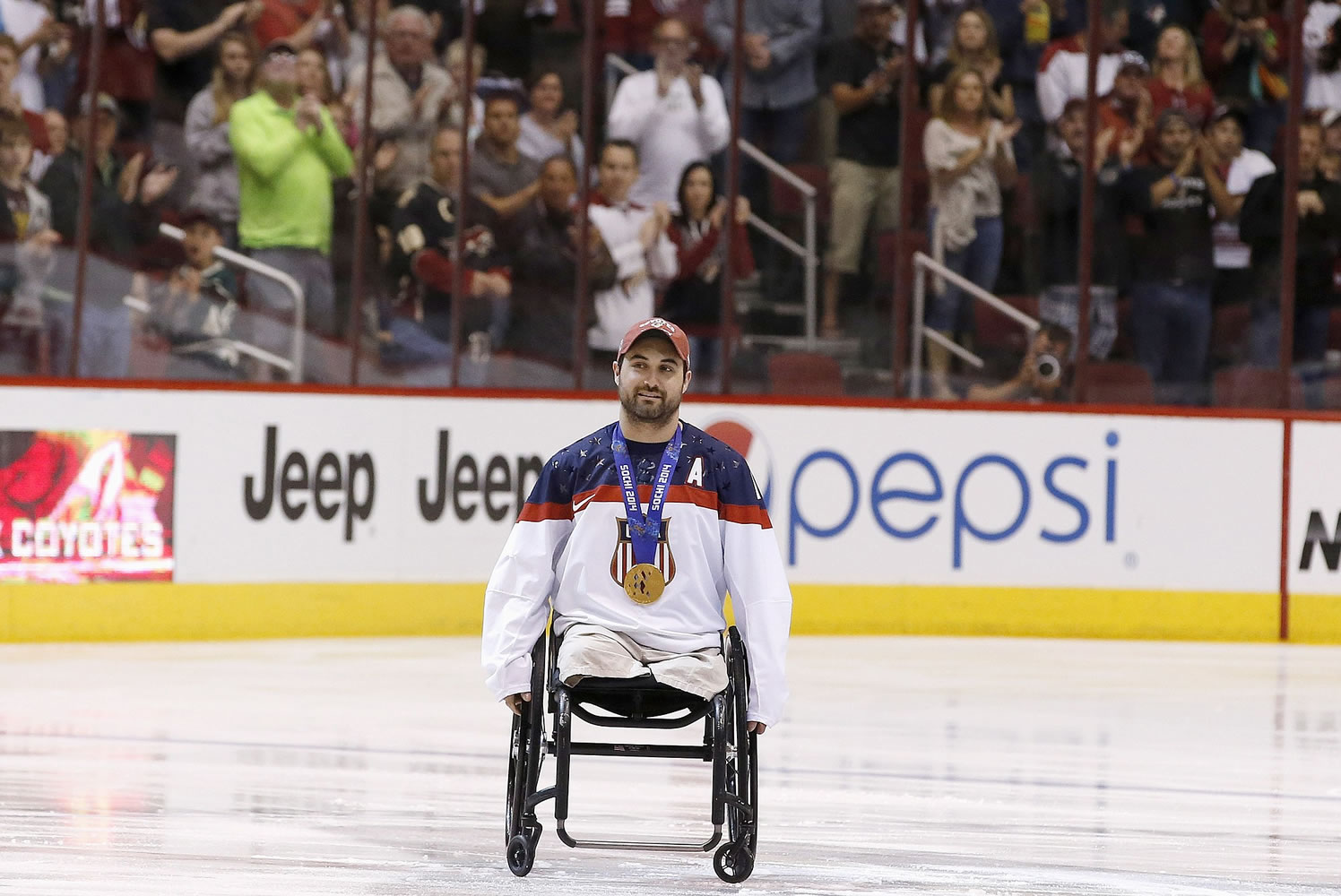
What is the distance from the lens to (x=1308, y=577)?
12.0 meters

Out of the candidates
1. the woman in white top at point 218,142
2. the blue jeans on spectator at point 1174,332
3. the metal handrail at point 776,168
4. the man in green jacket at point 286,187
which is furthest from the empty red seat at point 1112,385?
the woman in white top at point 218,142

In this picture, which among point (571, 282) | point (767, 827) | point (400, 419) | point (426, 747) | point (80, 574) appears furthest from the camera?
point (571, 282)

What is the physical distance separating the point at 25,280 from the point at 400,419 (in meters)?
2.18

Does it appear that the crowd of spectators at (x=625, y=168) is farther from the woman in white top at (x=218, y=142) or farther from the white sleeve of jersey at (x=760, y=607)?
the white sleeve of jersey at (x=760, y=607)

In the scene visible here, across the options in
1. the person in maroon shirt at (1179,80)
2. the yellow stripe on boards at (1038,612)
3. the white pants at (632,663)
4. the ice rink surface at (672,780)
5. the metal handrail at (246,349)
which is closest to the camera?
the white pants at (632,663)

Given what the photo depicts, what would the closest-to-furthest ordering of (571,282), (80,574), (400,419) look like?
(80,574)
(400,419)
(571,282)

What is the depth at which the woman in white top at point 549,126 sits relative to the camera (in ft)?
39.7

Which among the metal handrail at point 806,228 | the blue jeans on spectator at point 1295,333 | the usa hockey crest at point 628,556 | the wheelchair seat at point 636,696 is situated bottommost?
the wheelchair seat at point 636,696

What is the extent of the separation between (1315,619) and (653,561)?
815 cm

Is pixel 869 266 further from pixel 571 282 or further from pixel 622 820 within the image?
pixel 622 820

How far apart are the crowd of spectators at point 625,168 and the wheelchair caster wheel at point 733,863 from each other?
6968 millimetres

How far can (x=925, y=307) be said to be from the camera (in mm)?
12375

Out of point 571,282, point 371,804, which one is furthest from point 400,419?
point 371,804

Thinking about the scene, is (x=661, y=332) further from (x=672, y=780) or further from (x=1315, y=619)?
(x=1315, y=619)
